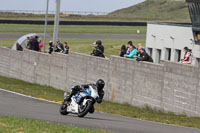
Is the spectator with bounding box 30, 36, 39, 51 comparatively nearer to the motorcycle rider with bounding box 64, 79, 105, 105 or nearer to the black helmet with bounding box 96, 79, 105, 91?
the motorcycle rider with bounding box 64, 79, 105, 105

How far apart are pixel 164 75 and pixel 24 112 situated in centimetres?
818

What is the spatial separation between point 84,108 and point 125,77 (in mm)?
10537

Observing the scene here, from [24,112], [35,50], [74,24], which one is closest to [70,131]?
[24,112]

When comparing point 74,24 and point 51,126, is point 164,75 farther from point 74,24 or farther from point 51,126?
point 74,24

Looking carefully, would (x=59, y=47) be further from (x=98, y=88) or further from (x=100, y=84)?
(x=100, y=84)

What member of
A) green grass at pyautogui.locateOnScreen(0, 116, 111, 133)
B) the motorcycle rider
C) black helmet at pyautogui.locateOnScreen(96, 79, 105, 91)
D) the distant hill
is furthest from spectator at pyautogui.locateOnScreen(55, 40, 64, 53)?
the distant hill

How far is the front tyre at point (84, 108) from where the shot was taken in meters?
15.3

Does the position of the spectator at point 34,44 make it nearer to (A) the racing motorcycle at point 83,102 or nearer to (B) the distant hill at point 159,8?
(A) the racing motorcycle at point 83,102

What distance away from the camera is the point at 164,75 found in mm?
23094

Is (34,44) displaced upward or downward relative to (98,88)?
upward

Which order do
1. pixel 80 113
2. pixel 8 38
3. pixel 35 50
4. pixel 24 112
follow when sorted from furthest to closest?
pixel 8 38, pixel 35 50, pixel 24 112, pixel 80 113

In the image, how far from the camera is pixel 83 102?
613 inches

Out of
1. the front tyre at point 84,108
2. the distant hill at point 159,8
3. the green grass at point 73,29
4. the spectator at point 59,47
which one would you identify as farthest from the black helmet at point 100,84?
the distant hill at point 159,8

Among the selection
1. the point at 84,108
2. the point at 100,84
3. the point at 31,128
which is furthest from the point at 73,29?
the point at 31,128
